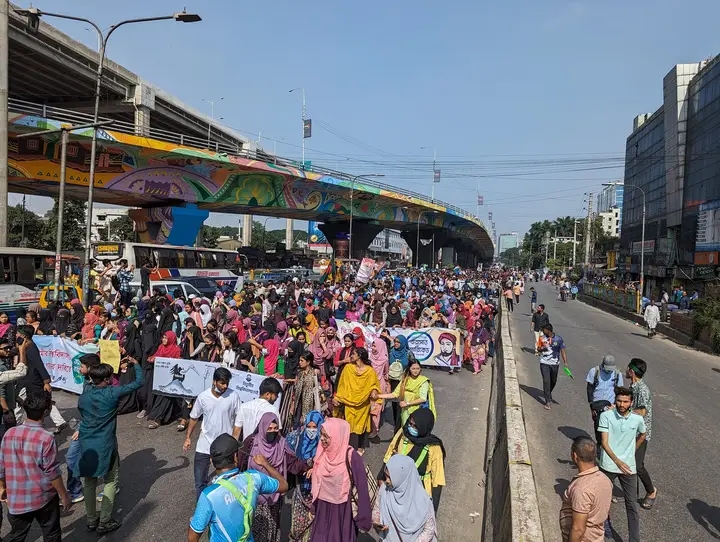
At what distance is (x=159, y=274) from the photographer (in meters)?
23.9

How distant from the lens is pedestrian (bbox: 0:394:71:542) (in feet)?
11.9

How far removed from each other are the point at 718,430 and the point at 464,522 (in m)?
5.75

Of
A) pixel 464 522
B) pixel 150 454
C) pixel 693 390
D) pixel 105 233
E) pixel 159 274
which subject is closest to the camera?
pixel 464 522

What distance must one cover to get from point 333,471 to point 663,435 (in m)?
6.71

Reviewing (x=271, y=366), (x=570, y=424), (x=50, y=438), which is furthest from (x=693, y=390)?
(x=50, y=438)

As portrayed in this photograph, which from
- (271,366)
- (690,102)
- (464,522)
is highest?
(690,102)

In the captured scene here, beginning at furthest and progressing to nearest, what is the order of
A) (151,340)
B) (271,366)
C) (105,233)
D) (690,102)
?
(105,233) → (690,102) → (151,340) → (271,366)

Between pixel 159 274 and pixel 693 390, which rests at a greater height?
pixel 159 274

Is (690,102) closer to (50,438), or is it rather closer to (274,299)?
(274,299)

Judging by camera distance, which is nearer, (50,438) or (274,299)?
(50,438)

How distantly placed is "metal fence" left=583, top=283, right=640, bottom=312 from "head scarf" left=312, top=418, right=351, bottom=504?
28.1 m

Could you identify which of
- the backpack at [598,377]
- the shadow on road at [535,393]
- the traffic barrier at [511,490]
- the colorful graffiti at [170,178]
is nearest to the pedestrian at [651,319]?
the shadow on road at [535,393]

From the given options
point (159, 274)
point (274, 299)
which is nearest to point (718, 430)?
point (274, 299)

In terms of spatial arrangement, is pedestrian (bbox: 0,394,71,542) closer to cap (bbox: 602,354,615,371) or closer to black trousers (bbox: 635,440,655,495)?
black trousers (bbox: 635,440,655,495)
